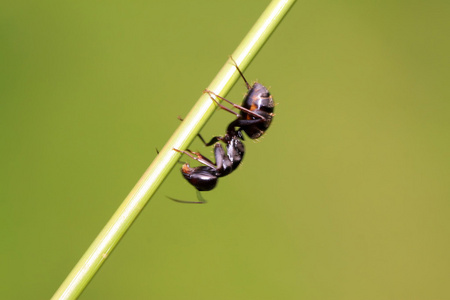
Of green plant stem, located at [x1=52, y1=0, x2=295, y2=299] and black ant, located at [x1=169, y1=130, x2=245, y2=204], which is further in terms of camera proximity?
black ant, located at [x1=169, y1=130, x2=245, y2=204]

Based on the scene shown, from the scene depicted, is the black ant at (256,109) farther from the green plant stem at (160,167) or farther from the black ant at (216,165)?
the green plant stem at (160,167)

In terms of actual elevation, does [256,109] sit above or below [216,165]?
above

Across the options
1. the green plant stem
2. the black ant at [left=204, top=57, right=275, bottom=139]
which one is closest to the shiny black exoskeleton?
the black ant at [left=204, top=57, right=275, bottom=139]

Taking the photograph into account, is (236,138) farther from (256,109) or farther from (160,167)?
(160,167)

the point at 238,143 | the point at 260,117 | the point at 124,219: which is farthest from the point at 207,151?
the point at 124,219

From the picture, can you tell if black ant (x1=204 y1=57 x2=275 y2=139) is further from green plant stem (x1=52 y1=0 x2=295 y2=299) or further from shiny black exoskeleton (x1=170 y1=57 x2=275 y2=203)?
green plant stem (x1=52 y1=0 x2=295 y2=299)

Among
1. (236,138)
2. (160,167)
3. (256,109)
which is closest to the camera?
(160,167)

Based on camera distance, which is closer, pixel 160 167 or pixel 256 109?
pixel 160 167

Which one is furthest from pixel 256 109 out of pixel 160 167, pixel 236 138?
pixel 160 167
